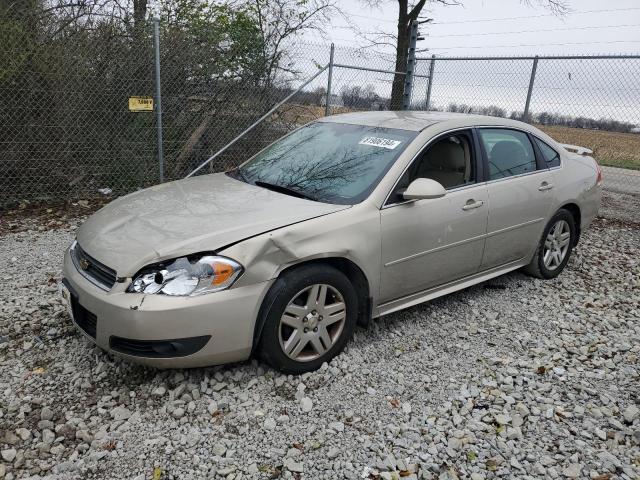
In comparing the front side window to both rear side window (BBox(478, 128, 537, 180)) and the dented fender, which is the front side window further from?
the dented fender

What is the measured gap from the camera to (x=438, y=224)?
3.57m

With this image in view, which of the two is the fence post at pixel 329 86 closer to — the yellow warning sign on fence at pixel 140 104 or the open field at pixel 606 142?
the yellow warning sign on fence at pixel 140 104

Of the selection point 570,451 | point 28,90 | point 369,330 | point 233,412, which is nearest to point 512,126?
point 369,330

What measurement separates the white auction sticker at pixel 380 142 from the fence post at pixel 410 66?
22.0 feet

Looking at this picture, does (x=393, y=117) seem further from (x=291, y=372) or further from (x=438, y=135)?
(x=291, y=372)

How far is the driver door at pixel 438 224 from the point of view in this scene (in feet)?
11.0

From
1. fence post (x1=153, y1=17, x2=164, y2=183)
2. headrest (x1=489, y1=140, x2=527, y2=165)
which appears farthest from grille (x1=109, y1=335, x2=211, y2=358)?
fence post (x1=153, y1=17, x2=164, y2=183)

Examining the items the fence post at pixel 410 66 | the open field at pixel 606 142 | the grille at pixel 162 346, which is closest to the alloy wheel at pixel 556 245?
the grille at pixel 162 346

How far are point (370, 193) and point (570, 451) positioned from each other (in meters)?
1.80

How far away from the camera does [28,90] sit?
5996 millimetres

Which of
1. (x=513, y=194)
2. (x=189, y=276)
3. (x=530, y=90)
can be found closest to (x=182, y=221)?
(x=189, y=276)

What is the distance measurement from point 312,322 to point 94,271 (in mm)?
1286


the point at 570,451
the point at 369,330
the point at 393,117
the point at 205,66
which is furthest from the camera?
the point at 205,66

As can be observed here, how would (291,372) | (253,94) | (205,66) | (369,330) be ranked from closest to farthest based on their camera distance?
(291,372)
(369,330)
(205,66)
(253,94)
